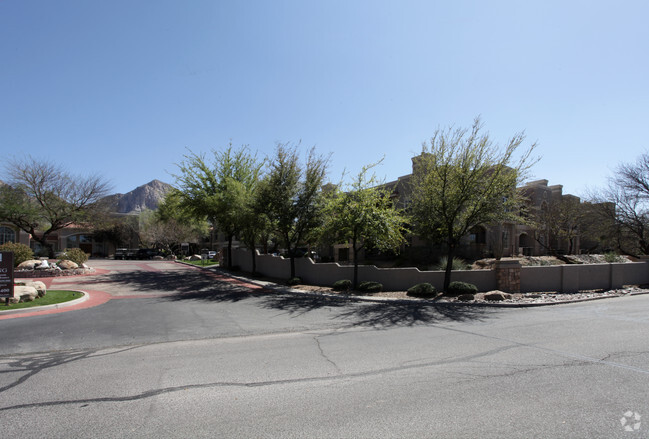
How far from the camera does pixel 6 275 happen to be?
11.4 meters

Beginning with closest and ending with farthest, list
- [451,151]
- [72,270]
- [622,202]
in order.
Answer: [451,151]
[72,270]
[622,202]

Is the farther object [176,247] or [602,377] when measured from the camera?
[176,247]

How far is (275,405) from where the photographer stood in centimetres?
443

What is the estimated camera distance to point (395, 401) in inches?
178

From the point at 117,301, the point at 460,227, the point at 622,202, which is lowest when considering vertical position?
the point at 117,301

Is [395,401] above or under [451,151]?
under

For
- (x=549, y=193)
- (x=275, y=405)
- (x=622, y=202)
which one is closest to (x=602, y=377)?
(x=275, y=405)

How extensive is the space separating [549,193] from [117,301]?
140ft

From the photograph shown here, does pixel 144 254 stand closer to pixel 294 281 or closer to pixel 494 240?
pixel 294 281

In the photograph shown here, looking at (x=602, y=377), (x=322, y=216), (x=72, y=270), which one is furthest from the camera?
(x=72, y=270)

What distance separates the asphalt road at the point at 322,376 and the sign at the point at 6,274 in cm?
197

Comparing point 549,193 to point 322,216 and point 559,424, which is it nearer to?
point 322,216

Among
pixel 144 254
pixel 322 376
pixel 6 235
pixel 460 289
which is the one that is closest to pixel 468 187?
pixel 460 289

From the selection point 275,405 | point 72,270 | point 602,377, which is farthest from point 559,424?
point 72,270
